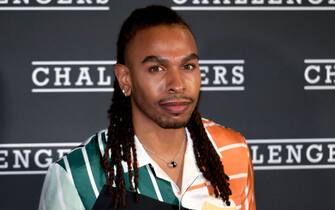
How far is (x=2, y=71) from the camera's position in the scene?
188 centimetres

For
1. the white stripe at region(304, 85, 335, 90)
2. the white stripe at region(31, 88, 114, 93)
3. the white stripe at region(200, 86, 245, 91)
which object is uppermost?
the white stripe at region(31, 88, 114, 93)

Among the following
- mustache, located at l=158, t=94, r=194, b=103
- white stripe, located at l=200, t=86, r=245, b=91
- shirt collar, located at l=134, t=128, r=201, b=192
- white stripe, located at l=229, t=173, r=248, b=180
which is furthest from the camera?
white stripe, located at l=200, t=86, r=245, b=91

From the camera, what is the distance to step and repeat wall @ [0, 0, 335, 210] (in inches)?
74.7

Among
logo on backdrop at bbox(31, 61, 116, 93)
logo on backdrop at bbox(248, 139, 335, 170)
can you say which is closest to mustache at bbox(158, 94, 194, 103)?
logo on backdrop at bbox(31, 61, 116, 93)

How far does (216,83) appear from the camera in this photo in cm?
199

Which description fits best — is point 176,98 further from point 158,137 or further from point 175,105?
point 158,137

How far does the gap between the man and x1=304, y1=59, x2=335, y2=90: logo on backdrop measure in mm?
736

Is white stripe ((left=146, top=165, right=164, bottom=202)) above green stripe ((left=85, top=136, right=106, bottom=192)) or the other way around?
the other way around

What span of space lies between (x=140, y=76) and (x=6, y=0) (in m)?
0.81

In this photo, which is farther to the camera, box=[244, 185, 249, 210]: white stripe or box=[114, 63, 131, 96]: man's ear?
box=[244, 185, 249, 210]: white stripe

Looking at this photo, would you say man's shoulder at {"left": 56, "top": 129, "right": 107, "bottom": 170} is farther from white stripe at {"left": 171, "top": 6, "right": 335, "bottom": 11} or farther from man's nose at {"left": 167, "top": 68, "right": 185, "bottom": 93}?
white stripe at {"left": 171, "top": 6, "right": 335, "bottom": 11}

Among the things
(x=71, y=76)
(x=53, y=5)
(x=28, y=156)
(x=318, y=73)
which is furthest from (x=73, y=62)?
(x=318, y=73)

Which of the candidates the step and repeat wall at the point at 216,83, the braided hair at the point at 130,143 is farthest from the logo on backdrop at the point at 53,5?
the braided hair at the point at 130,143

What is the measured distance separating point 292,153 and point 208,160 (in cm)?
72
